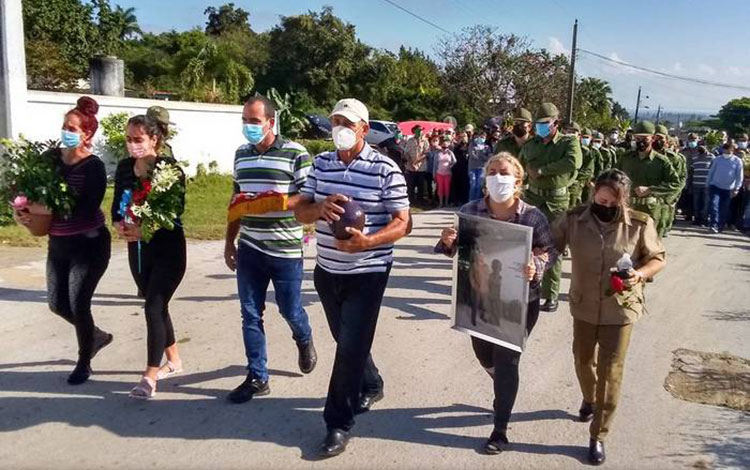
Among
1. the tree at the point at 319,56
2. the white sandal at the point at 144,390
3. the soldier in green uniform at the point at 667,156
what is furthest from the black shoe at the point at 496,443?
the tree at the point at 319,56

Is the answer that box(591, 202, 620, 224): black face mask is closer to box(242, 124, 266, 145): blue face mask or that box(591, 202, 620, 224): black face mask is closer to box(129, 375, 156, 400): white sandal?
box(242, 124, 266, 145): blue face mask

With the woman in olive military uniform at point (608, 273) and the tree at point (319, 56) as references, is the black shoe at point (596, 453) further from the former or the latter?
the tree at point (319, 56)

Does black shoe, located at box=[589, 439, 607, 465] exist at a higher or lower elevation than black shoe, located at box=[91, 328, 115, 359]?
lower

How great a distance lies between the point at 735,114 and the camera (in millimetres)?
82500

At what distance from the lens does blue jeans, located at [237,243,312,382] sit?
4.68m

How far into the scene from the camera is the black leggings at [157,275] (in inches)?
185

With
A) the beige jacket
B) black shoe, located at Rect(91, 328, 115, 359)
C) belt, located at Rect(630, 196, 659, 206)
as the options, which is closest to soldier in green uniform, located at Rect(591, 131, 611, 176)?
belt, located at Rect(630, 196, 659, 206)

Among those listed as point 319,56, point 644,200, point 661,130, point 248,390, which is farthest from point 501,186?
point 319,56

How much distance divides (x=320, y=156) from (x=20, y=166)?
7.56ft

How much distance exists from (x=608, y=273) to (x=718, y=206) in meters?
12.2

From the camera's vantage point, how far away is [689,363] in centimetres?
576

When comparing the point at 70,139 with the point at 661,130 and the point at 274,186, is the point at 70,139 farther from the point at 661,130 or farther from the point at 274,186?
the point at 661,130

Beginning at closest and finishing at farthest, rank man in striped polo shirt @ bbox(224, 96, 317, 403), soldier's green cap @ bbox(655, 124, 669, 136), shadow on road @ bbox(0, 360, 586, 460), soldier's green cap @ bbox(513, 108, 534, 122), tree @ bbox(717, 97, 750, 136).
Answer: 1. shadow on road @ bbox(0, 360, 586, 460)
2. man in striped polo shirt @ bbox(224, 96, 317, 403)
3. soldier's green cap @ bbox(513, 108, 534, 122)
4. soldier's green cap @ bbox(655, 124, 669, 136)
5. tree @ bbox(717, 97, 750, 136)

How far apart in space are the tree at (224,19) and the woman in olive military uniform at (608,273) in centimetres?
6604
